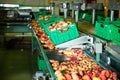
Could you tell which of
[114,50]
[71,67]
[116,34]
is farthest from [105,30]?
[71,67]

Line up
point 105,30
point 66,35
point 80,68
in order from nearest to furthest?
point 80,68 → point 66,35 → point 105,30

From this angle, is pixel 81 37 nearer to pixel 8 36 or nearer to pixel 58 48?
pixel 58 48

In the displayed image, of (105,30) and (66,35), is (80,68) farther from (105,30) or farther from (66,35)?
(105,30)

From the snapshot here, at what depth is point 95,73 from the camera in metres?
2.29

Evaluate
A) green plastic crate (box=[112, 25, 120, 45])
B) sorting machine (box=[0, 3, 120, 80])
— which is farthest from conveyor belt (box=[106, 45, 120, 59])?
green plastic crate (box=[112, 25, 120, 45])

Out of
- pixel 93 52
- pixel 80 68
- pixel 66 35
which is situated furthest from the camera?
pixel 66 35

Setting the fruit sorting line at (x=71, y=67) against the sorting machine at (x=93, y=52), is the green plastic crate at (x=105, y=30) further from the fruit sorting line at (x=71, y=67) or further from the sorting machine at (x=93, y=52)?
the fruit sorting line at (x=71, y=67)

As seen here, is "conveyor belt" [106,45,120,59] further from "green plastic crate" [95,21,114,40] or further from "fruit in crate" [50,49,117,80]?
"green plastic crate" [95,21,114,40]

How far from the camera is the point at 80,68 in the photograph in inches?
98.5

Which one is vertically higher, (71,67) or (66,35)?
(66,35)

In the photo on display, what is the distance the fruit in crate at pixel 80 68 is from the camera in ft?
7.22

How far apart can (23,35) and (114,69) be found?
7.39 metres

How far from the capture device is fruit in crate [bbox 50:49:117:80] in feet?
7.22

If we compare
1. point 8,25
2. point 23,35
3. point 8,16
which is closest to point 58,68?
point 8,25
